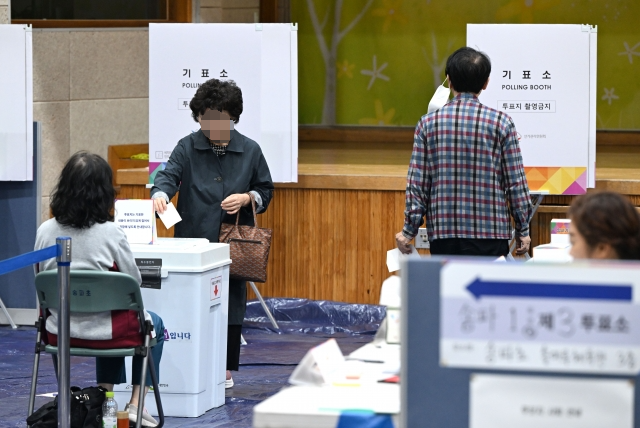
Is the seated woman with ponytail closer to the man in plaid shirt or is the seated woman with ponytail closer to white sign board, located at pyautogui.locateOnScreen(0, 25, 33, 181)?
the man in plaid shirt

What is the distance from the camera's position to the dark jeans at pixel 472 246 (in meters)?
3.90

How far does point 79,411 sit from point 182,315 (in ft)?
2.08

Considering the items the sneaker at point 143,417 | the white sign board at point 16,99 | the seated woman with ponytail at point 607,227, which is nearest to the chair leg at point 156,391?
the sneaker at point 143,417

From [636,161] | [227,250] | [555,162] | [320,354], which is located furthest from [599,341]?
[636,161]

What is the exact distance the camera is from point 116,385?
4.30 meters

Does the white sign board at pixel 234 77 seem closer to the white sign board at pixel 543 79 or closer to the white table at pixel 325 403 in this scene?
the white sign board at pixel 543 79

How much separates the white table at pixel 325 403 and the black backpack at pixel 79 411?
1.52 meters

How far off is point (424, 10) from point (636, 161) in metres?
2.94

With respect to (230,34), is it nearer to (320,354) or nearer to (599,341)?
(320,354)

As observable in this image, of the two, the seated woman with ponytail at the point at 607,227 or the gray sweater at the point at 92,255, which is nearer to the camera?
the seated woman with ponytail at the point at 607,227

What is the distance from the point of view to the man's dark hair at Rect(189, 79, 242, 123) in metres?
4.49

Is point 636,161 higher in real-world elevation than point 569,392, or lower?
higher

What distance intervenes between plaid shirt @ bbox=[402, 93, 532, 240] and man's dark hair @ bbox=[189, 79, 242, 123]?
0.94 metres

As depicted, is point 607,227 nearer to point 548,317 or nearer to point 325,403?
point 548,317
